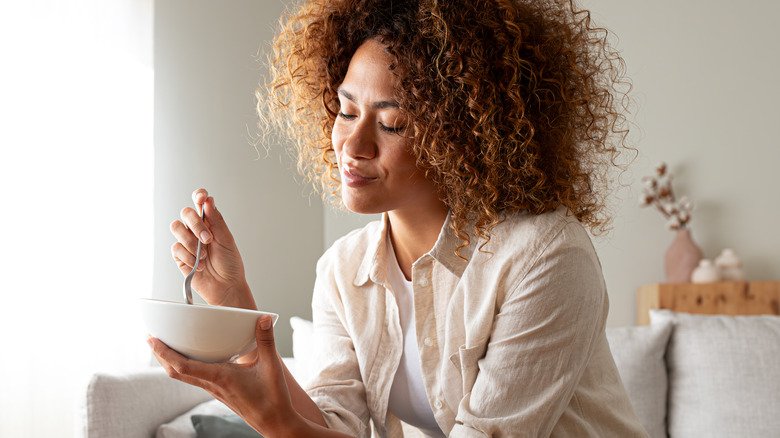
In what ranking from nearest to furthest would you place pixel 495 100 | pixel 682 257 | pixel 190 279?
pixel 190 279 → pixel 495 100 → pixel 682 257

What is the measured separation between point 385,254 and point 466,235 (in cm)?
20

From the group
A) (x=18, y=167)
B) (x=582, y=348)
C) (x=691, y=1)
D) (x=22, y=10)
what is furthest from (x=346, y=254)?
(x=691, y=1)

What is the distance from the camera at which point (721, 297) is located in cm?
315

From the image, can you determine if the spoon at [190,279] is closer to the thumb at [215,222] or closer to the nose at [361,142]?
the thumb at [215,222]

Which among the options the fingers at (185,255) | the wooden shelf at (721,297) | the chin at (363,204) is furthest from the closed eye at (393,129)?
the wooden shelf at (721,297)

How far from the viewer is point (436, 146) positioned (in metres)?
1.36

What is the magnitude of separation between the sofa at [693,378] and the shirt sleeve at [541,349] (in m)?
1.15

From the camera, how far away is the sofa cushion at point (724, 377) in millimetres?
2469

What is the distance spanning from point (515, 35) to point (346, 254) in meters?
0.55

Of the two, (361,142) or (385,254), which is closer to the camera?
(361,142)

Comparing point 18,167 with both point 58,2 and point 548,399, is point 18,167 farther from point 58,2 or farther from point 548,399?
point 548,399

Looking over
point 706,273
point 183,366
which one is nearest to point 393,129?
point 183,366

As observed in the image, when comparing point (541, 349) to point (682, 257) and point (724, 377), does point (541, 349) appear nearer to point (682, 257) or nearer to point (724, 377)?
point (724, 377)

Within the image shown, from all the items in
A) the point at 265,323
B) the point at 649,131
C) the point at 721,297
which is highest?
the point at 649,131
